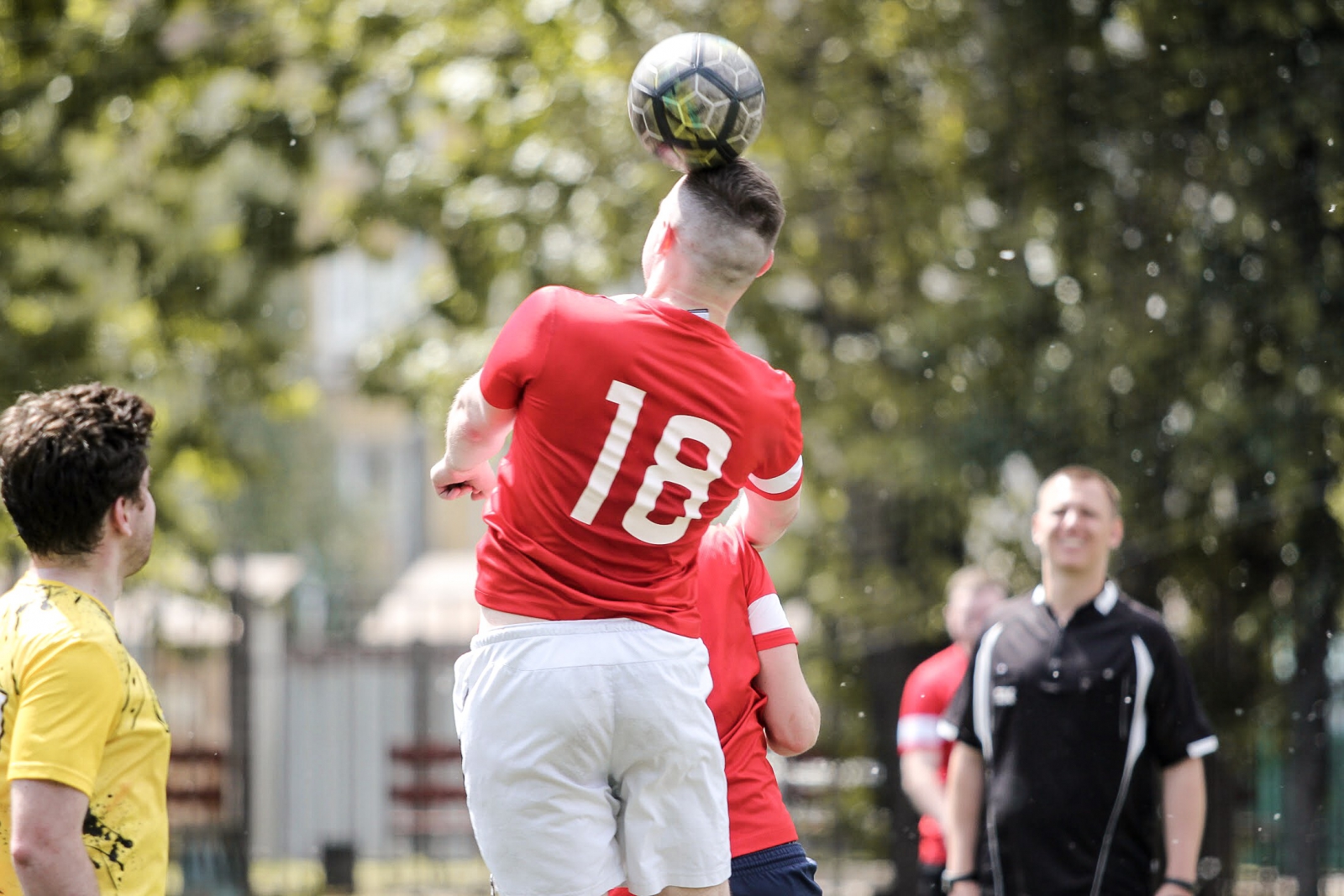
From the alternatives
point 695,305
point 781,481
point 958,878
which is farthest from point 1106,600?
point 695,305

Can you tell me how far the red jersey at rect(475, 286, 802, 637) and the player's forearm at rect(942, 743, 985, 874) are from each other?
90.8 inches

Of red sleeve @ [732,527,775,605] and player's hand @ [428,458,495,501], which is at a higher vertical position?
player's hand @ [428,458,495,501]

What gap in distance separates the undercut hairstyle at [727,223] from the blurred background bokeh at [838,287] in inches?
244

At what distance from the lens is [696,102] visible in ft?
8.96

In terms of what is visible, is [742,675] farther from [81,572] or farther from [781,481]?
[81,572]

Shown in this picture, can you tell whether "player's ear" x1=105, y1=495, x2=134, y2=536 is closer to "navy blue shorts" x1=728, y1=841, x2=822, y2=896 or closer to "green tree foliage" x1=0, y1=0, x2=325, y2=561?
"navy blue shorts" x1=728, y1=841, x2=822, y2=896

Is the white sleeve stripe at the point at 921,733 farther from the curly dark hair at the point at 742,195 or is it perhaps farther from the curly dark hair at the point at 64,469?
the curly dark hair at the point at 64,469

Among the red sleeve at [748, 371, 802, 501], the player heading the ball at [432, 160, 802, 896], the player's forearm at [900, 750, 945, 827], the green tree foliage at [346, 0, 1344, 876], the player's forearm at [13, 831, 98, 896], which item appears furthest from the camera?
the green tree foliage at [346, 0, 1344, 876]

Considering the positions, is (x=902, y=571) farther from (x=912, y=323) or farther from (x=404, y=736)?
(x=404, y=736)

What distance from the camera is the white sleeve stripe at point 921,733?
6004mm

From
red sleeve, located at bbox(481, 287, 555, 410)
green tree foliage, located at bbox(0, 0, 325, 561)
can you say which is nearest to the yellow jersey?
red sleeve, located at bbox(481, 287, 555, 410)

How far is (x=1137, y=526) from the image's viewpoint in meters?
8.26

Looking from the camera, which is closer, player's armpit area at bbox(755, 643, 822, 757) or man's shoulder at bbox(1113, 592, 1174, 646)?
player's armpit area at bbox(755, 643, 822, 757)

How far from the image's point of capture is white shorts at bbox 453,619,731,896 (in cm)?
242
